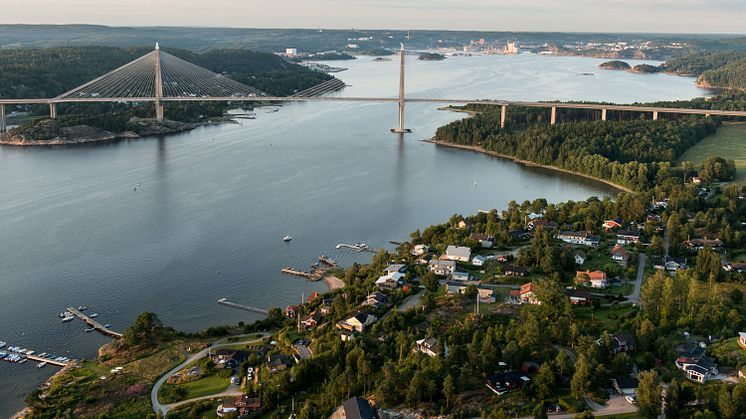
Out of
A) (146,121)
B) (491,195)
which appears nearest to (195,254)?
(491,195)

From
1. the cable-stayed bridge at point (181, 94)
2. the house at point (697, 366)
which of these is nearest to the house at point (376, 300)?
the house at point (697, 366)

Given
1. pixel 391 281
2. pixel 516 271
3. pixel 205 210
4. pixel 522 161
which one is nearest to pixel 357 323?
pixel 391 281

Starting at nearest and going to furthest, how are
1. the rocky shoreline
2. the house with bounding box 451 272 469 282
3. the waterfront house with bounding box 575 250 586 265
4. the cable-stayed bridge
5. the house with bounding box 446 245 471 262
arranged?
the house with bounding box 451 272 469 282 → the waterfront house with bounding box 575 250 586 265 → the house with bounding box 446 245 471 262 → the rocky shoreline → the cable-stayed bridge

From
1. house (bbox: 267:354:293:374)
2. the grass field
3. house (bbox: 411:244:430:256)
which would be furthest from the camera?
the grass field

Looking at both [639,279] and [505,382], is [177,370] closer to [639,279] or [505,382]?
[505,382]

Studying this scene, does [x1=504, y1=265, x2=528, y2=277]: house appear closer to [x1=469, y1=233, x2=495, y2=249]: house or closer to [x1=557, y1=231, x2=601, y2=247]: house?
[x1=469, y1=233, x2=495, y2=249]: house

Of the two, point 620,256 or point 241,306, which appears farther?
point 620,256

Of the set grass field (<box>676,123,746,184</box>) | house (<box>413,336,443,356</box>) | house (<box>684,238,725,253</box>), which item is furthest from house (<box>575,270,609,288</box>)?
grass field (<box>676,123,746,184</box>)
